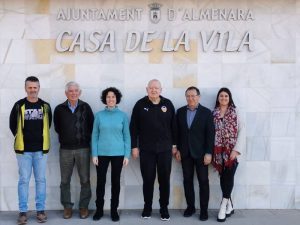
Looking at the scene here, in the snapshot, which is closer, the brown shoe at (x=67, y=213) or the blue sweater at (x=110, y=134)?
the blue sweater at (x=110, y=134)

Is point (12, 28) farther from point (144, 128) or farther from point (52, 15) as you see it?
point (144, 128)

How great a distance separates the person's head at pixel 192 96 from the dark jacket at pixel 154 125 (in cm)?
25

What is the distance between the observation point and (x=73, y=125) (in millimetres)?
5672

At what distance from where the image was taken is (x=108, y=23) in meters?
6.06

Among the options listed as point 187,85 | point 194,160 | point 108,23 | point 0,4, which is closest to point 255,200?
point 194,160

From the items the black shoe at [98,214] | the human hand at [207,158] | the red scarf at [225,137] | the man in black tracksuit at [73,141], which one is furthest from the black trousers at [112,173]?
the red scarf at [225,137]

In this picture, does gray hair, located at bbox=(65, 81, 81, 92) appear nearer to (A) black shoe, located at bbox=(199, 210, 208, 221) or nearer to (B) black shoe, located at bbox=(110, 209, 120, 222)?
(B) black shoe, located at bbox=(110, 209, 120, 222)

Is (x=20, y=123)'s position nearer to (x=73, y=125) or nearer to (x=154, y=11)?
(x=73, y=125)

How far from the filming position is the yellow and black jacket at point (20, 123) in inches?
214

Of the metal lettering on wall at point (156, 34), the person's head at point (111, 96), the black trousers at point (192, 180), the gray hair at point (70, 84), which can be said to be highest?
the metal lettering on wall at point (156, 34)

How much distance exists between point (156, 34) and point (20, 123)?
2261 mm

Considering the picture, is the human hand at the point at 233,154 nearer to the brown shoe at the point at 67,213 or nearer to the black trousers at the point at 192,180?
the black trousers at the point at 192,180

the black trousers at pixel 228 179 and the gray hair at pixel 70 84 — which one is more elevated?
the gray hair at pixel 70 84

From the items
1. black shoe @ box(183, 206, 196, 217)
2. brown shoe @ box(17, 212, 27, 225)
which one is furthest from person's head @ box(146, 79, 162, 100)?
brown shoe @ box(17, 212, 27, 225)
